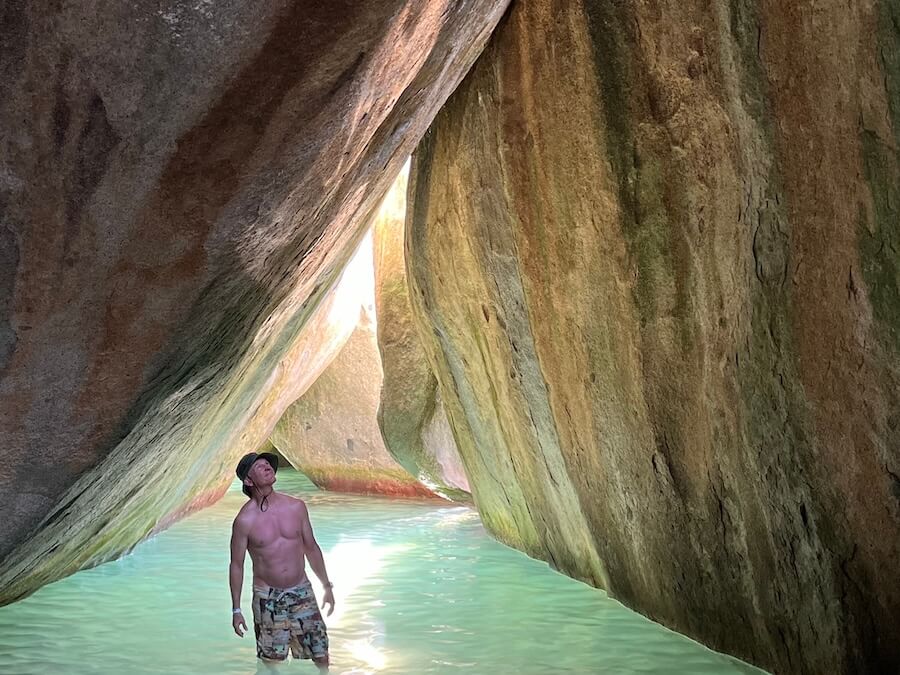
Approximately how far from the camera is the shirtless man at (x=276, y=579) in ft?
16.8

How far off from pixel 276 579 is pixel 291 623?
24cm

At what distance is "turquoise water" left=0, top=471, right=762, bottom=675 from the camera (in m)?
5.31

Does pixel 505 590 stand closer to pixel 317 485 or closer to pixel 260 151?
pixel 260 151

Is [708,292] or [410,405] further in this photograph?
[410,405]

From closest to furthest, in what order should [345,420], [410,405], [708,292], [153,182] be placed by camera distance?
[153,182]
[708,292]
[410,405]
[345,420]

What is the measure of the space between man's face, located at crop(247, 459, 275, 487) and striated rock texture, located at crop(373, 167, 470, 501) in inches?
269

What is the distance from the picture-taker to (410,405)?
12.1 meters

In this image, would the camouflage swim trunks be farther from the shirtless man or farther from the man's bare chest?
the man's bare chest

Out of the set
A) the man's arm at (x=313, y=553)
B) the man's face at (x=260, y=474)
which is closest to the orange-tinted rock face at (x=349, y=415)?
the man's arm at (x=313, y=553)

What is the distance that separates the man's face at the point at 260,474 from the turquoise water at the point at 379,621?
97cm

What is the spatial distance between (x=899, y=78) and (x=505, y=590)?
4699 millimetres

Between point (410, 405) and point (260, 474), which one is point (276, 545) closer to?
point (260, 474)

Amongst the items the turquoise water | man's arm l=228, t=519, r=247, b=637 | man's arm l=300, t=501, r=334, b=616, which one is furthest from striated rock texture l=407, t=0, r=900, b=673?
man's arm l=228, t=519, r=247, b=637

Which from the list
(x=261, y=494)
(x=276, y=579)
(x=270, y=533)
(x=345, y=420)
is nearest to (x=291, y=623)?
(x=276, y=579)
